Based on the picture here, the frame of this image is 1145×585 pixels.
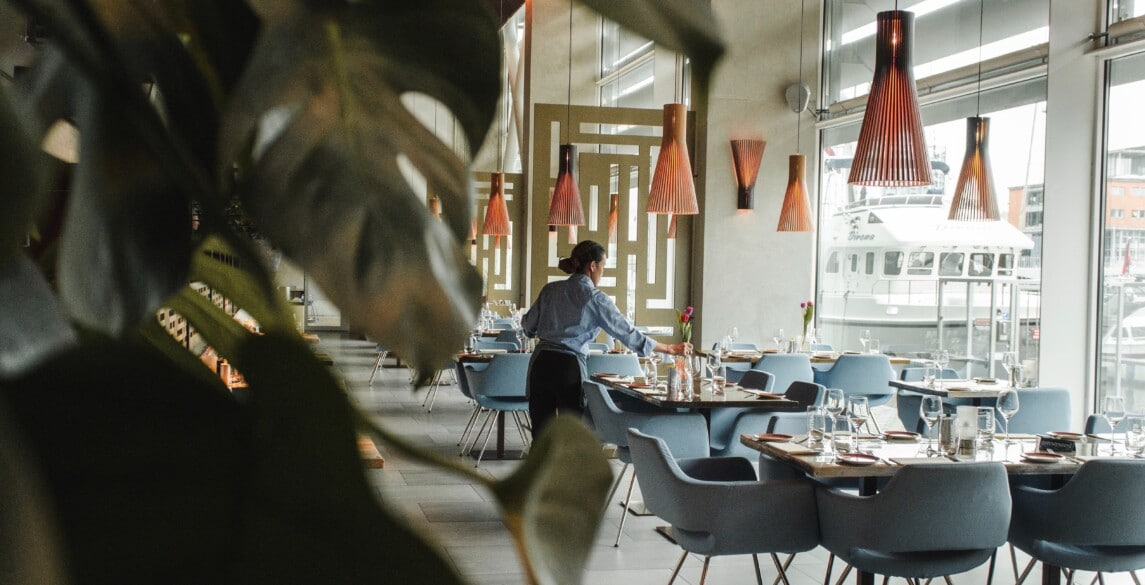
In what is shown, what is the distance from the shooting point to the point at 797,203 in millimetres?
9461

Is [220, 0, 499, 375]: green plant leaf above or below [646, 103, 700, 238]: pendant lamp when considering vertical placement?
below

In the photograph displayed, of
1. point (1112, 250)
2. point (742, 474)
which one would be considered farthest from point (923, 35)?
point (742, 474)

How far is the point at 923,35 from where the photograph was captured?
9352 millimetres

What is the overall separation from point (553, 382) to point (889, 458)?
274 cm

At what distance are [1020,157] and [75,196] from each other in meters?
8.68

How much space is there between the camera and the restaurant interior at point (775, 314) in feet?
0.75

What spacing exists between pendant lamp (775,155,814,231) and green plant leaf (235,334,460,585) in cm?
949

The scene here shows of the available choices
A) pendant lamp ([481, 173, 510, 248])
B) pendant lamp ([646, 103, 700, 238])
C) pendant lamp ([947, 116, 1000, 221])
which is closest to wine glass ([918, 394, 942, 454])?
pendant lamp ([947, 116, 1000, 221])

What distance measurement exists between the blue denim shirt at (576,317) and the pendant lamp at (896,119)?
2.19 metres

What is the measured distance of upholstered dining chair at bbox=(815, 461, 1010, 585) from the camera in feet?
12.8

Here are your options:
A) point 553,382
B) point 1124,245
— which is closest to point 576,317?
point 553,382

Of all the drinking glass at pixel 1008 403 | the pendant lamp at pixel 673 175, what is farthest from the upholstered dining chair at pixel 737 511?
the pendant lamp at pixel 673 175

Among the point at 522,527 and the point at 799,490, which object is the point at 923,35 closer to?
the point at 799,490

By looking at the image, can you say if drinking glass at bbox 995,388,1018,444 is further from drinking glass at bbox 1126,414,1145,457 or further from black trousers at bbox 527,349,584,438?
black trousers at bbox 527,349,584,438
